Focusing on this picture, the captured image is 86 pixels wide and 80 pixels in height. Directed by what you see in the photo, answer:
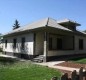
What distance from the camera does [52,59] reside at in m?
19.3

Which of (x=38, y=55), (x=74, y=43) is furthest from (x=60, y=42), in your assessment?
(x=38, y=55)

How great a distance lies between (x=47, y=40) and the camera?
18625mm

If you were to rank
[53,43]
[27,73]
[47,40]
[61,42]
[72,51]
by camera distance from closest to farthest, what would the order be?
[27,73]
[47,40]
[53,43]
[72,51]
[61,42]

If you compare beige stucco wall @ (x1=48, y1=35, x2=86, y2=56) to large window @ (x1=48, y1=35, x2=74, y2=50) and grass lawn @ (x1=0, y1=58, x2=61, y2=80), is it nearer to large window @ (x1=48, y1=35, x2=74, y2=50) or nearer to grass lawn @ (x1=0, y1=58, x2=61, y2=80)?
large window @ (x1=48, y1=35, x2=74, y2=50)

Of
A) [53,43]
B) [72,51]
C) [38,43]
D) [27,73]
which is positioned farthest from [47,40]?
[27,73]

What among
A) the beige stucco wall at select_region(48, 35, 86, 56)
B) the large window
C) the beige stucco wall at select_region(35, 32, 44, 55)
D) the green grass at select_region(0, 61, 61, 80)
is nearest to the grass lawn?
the green grass at select_region(0, 61, 61, 80)

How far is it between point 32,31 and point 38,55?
2.90 meters

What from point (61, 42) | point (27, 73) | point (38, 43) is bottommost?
point (27, 73)

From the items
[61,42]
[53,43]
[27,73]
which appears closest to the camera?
[27,73]

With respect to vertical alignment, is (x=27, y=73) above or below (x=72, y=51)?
below

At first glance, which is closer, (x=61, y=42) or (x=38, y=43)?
(x=38, y=43)

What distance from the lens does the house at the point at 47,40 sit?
1920cm

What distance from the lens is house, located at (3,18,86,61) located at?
1920 cm

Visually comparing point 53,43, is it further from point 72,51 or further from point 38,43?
point 38,43
